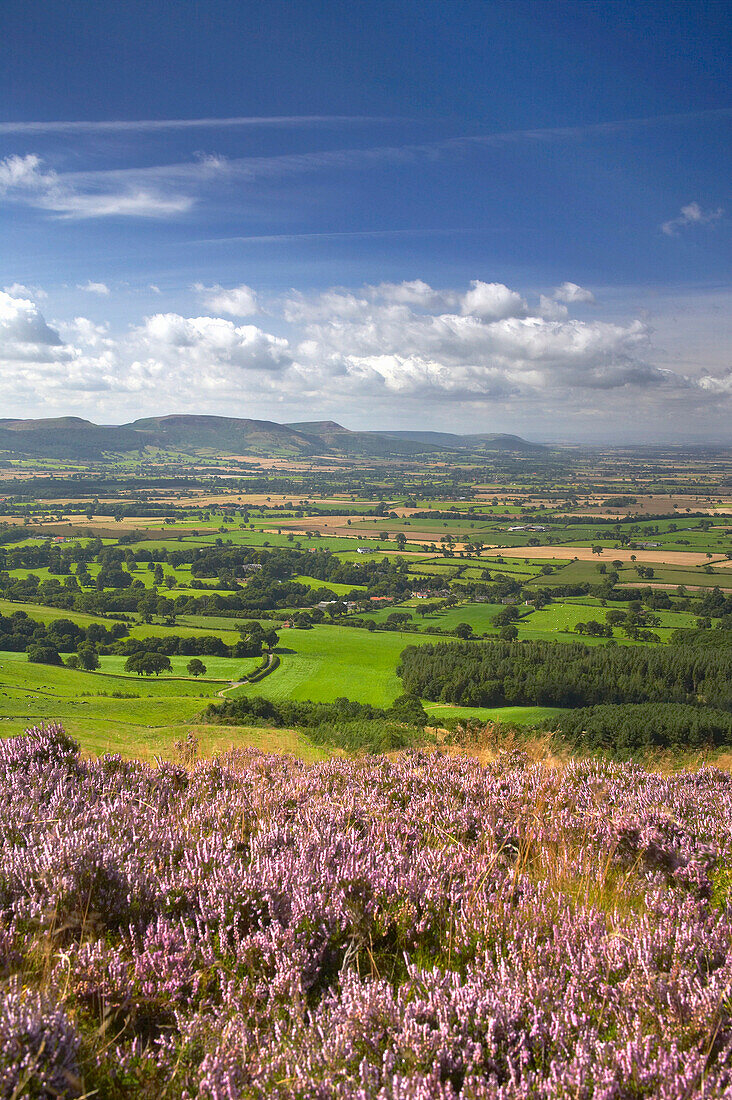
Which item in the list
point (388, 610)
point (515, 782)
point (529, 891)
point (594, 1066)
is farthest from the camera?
point (388, 610)

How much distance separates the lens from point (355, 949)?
329 centimetres

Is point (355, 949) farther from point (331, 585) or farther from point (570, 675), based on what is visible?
point (331, 585)

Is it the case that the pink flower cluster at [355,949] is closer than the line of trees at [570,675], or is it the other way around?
the pink flower cluster at [355,949]

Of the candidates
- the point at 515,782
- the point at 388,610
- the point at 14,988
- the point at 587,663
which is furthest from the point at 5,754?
the point at 388,610

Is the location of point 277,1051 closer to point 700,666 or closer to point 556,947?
point 556,947

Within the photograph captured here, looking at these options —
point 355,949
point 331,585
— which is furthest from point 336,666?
point 355,949

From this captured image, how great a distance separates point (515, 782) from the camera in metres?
6.99

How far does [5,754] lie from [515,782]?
5.55 metres

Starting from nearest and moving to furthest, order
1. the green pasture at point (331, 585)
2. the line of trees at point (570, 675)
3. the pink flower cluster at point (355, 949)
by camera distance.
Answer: the pink flower cluster at point (355, 949)
the line of trees at point (570, 675)
the green pasture at point (331, 585)

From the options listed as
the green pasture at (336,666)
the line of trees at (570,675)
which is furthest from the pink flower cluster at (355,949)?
the line of trees at (570,675)

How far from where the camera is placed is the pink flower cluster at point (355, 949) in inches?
93.5

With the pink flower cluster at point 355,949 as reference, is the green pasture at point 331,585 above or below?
below

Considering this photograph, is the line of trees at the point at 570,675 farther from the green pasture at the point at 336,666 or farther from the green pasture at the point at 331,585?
the green pasture at the point at 331,585

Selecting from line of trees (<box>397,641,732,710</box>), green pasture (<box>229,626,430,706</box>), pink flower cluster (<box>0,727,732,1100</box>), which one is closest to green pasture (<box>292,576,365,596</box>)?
green pasture (<box>229,626,430,706</box>)
